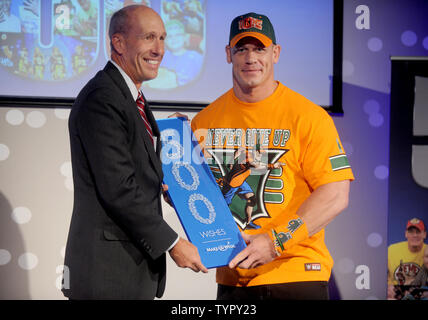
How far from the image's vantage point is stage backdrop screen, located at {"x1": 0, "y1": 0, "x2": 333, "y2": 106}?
103 inches

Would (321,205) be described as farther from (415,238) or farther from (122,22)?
(415,238)

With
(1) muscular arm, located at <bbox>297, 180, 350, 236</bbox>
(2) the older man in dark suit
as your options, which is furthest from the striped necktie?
(1) muscular arm, located at <bbox>297, 180, 350, 236</bbox>

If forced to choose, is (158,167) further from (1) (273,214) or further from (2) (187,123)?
(1) (273,214)

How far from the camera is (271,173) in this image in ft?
6.11

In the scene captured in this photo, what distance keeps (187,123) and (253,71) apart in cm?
34

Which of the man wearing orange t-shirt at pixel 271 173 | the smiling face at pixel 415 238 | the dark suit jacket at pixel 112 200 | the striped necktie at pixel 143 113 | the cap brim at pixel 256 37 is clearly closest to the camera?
the dark suit jacket at pixel 112 200

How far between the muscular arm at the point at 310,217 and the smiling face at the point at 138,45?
718 millimetres

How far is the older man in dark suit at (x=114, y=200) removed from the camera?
1.50 m

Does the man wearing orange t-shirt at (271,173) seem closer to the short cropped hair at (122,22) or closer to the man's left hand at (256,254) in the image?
the man's left hand at (256,254)

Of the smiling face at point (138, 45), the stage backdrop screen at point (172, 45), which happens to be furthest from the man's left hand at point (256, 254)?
the stage backdrop screen at point (172, 45)

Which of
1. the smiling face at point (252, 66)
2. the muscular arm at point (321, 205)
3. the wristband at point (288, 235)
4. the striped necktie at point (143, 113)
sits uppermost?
the smiling face at point (252, 66)

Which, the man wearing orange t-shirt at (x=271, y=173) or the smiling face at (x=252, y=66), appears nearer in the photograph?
the man wearing orange t-shirt at (x=271, y=173)

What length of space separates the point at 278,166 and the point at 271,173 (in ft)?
0.13

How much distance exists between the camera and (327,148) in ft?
5.98
